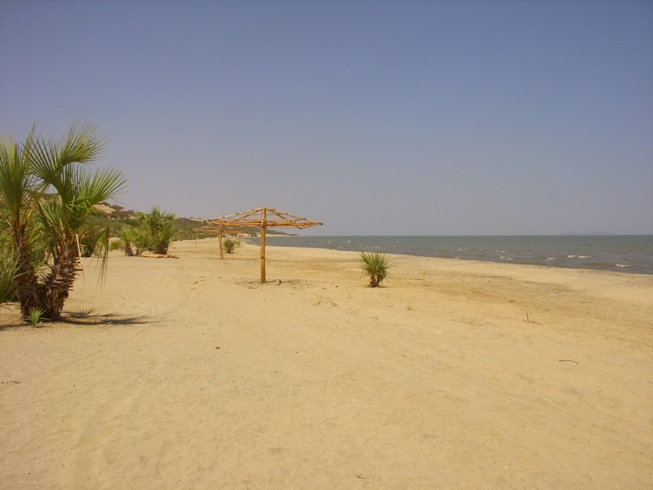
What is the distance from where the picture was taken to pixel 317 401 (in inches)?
167

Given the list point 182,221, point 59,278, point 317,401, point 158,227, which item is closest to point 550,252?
point 158,227

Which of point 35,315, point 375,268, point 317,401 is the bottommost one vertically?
point 317,401

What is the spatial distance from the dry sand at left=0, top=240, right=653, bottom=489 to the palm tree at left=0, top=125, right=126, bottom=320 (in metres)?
0.59

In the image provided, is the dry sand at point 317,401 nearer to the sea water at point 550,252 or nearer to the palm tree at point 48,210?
the palm tree at point 48,210

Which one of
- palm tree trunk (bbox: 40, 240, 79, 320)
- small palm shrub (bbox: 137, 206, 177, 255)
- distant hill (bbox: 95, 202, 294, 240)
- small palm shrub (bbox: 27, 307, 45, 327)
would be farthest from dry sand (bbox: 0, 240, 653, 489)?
small palm shrub (bbox: 137, 206, 177, 255)

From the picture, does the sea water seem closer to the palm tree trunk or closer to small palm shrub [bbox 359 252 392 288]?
small palm shrub [bbox 359 252 392 288]

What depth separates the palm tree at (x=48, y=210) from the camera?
6.10 meters

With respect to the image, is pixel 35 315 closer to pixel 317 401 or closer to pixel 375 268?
pixel 317 401

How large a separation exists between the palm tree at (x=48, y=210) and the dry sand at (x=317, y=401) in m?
0.59

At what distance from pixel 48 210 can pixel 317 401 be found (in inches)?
182

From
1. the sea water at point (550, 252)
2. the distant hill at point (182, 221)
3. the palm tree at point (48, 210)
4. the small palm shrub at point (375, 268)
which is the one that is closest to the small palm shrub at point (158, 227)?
the distant hill at point (182, 221)

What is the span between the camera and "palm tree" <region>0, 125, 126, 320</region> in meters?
6.10

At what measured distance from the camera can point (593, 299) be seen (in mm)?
12609

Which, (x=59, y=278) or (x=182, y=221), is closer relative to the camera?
(x=59, y=278)
